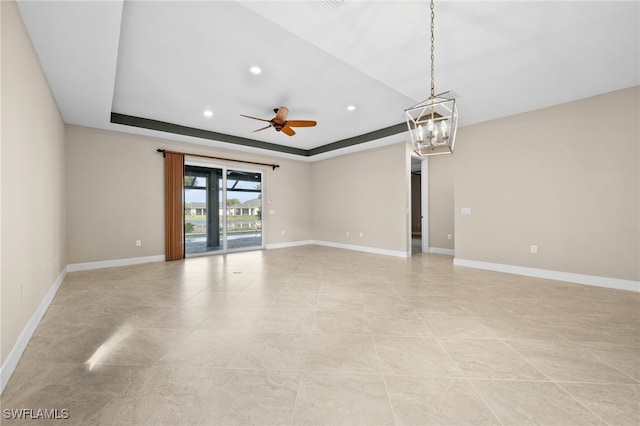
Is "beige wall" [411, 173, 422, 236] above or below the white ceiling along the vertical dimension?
below

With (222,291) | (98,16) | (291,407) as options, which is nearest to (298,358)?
(291,407)

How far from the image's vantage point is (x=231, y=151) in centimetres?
641

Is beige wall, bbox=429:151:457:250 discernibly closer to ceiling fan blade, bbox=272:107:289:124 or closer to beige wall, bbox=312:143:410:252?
beige wall, bbox=312:143:410:252

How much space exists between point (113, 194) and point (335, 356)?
5405 millimetres

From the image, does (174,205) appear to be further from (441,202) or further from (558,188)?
(558,188)

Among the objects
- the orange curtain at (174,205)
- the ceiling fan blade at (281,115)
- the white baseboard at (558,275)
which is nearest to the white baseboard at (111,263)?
the orange curtain at (174,205)

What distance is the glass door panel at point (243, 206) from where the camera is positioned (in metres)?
6.55

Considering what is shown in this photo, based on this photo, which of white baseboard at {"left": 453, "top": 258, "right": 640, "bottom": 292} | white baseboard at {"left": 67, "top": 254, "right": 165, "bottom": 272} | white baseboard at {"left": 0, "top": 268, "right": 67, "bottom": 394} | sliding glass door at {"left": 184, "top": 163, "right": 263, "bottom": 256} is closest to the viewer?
white baseboard at {"left": 0, "top": 268, "right": 67, "bottom": 394}

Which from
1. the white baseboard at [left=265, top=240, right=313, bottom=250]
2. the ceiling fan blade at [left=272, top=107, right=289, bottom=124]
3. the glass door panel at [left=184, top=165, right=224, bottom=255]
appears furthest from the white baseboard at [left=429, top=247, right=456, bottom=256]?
the glass door panel at [left=184, top=165, right=224, bottom=255]

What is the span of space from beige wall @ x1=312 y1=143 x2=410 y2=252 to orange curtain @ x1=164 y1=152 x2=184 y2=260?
3.94 metres

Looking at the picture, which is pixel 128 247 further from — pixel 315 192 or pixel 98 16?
pixel 315 192

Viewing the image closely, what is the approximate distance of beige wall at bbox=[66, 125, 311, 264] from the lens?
4562 millimetres

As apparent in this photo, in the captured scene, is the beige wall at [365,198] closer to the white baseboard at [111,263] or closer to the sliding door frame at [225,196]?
the sliding door frame at [225,196]

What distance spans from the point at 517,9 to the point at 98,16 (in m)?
3.50
